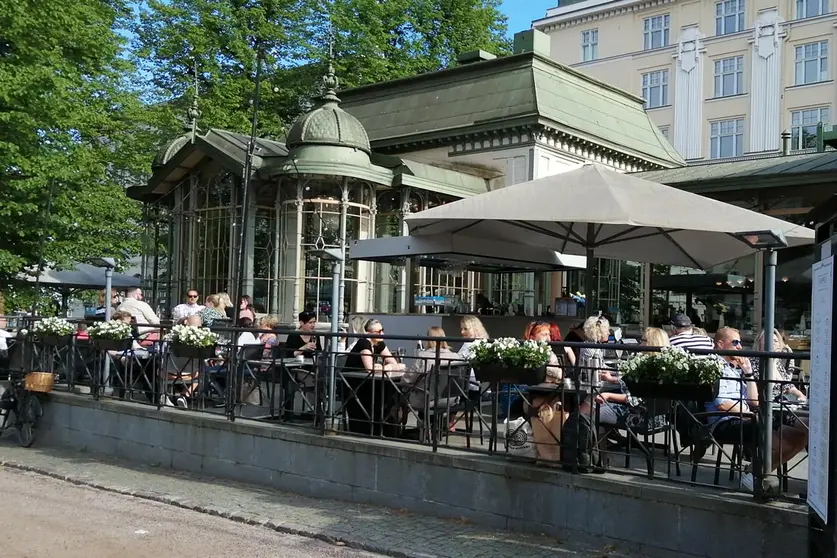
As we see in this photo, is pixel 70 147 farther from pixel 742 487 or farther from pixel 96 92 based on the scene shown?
pixel 742 487

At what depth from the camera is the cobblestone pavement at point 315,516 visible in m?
6.04

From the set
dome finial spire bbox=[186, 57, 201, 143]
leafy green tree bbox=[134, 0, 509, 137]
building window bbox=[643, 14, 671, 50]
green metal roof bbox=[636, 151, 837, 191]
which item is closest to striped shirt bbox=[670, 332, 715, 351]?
green metal roof bbox=[636, 151, 837, 191]

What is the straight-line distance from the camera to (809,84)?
35.8 meters

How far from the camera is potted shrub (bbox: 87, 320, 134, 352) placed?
31.1 feet

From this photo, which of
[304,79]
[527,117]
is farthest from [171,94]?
[527,117]

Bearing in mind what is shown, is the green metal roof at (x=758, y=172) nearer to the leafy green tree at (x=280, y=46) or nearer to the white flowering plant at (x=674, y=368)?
the white flowering plant at (x=674, y=368)

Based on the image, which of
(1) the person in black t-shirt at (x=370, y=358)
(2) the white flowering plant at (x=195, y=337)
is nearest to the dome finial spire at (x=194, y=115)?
(2) the white flowering plant at (x=195, y=337)

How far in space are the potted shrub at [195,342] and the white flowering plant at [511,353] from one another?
3432 mm

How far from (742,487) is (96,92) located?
19.7 metres

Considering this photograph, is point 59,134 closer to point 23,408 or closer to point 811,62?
point 23,408

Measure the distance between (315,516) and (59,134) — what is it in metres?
15.2

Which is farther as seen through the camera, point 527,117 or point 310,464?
point 527,117

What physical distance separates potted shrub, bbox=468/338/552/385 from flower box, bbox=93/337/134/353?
4.85 meters

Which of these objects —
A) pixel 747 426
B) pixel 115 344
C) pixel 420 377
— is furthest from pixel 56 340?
pixel 747 426
